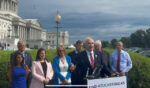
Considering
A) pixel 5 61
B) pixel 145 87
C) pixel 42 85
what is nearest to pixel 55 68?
pixel 42 85

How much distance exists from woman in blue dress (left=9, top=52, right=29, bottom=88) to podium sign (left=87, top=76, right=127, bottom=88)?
1791 mm

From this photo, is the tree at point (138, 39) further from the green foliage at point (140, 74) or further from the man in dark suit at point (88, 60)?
the man in dark suit at point (88, 60)

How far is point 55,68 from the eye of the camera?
24.7ft

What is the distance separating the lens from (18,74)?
7.23 m

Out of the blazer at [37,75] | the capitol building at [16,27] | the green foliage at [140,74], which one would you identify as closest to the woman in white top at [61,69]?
the blazer at [37,75]

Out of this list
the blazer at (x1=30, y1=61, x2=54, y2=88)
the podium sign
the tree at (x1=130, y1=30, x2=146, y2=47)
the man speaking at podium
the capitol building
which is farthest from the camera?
the tree at (x1=130, y1=30, x2=146, y2=47)

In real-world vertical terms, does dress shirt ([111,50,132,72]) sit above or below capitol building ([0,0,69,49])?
below

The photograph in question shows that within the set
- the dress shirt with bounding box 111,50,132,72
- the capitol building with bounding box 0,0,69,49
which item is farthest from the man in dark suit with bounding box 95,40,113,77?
the capitol building with bounding box 0,0,69,49

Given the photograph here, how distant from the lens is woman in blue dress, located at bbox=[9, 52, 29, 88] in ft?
23.8

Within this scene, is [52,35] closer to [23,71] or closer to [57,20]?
[57,20]

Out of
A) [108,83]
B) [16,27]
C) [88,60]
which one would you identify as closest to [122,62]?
[88,60]

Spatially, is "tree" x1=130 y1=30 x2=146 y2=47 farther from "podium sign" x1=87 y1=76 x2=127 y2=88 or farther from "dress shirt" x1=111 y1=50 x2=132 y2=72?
"podium sign" x1=87 y1=76 x2=127 y2=88

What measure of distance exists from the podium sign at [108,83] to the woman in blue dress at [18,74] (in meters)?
1.79

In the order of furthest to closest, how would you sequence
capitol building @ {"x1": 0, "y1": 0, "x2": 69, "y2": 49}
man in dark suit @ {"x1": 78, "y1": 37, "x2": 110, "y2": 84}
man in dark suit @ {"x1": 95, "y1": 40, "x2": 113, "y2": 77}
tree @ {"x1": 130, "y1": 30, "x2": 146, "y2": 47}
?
tree @ {"x1": 130, "y1": 30, "x2": 146, "y2": 47} < capitol building @ {"x1": 0, "y1": 0, "x2": 69, "y2": 49} < man in dark suit @ {"x1": 95, "y1": 40, "x2": 113, "y2": 77} < man in dark suit @ {"x1": 78, "y1": 37, "x2": 110, "y2": 84}
